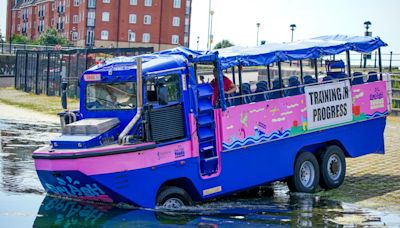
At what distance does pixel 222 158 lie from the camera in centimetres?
1523

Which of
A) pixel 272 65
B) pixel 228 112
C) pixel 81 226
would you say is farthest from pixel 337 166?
pixel 81 226

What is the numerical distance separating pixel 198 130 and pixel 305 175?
3.75 m

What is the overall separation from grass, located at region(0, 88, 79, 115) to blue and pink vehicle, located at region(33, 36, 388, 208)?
72.3ft

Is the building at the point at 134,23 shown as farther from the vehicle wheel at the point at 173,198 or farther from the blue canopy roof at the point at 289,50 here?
the vehicle wheel at the point at 173,198

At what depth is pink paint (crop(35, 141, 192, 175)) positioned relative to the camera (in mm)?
13367

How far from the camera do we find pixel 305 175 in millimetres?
17609

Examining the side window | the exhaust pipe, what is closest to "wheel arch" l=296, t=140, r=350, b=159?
the side window

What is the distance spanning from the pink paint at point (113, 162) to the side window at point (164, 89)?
0.84 m

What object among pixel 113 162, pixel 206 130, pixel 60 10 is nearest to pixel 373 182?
pixel 206 130

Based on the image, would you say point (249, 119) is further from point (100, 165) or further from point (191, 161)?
point (100, 165)

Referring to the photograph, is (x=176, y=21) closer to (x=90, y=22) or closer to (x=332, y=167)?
(x=90, y=22)

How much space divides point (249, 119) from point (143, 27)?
93506mm

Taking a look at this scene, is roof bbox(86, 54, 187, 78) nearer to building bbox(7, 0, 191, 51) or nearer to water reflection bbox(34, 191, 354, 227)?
water reflection bbox(34, 191, 354, 227)

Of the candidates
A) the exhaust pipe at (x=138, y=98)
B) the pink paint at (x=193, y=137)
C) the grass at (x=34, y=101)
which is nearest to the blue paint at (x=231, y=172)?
the pink paint at (x=193, y=137)
